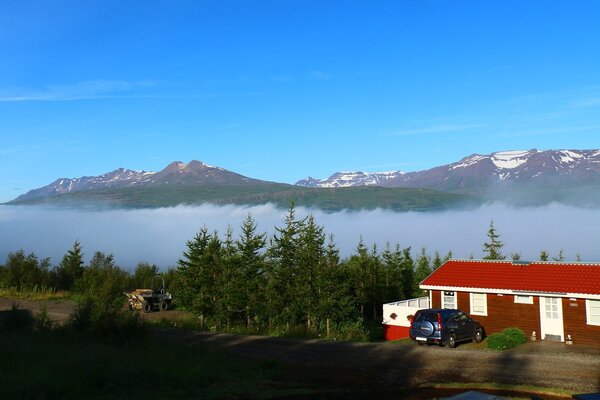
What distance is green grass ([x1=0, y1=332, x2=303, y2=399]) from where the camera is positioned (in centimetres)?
1209

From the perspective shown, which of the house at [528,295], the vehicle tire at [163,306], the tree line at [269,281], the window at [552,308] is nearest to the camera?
the house at [528,295]

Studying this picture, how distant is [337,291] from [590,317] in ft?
37.9

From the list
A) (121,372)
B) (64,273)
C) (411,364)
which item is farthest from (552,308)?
(64,273)

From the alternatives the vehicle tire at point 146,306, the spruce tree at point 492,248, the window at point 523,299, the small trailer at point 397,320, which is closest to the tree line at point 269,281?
the small trailer at point 397,320

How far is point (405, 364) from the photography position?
55.4 ft

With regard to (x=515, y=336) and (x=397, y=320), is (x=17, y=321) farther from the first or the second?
(x=515, y=336)

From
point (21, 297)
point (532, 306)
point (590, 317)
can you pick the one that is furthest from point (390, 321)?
point (21, 297)

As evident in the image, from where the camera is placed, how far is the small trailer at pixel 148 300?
39438 mm

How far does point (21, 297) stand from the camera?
4481 cm

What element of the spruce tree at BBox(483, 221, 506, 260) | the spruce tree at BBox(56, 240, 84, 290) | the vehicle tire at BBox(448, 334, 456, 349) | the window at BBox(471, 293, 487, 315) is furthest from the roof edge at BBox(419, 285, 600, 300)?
the spruce tree at BBox(56, 240, 84, 290)

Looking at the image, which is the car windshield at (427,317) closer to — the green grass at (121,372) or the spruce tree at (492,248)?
the green grass at (121,372)

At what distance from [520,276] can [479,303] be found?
8.06ft

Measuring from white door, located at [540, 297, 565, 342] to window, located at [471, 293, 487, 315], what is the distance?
2.80 metres

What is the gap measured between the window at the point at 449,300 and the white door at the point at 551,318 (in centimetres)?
449
